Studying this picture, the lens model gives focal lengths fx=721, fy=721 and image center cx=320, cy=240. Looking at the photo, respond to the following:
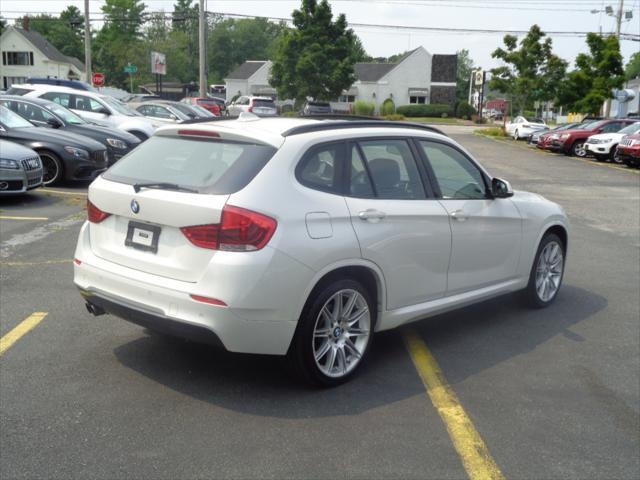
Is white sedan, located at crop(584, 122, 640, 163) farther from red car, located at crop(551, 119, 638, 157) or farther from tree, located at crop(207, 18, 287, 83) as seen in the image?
tree, located at crop(207, 18, 287, 83)

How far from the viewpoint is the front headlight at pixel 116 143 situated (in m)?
15.5

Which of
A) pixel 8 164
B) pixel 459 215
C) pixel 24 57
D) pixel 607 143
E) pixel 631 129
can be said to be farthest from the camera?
pixel 24 57

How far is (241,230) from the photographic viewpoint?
4105 millimetres

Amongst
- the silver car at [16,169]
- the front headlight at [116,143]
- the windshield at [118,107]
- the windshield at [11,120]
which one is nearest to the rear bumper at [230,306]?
the silver car at [16,169]

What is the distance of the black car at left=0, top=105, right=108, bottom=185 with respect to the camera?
1326 centimetres

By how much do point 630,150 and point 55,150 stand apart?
776 inches

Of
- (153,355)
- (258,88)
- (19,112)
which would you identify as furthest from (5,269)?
(258,88)

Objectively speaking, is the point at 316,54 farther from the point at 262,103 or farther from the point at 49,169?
the point at 49,169

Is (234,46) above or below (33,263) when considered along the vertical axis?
above

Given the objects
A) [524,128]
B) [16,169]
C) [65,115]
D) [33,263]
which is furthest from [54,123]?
[524,128]

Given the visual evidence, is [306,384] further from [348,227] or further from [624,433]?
[624,433]

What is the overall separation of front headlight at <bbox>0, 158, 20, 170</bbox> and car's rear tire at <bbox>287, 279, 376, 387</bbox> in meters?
8.28

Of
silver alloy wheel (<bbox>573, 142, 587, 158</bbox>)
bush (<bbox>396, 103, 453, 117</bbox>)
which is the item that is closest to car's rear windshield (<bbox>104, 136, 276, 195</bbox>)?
silver alloy wheel (<bbox>573, 142, 587, 158</bbox>)

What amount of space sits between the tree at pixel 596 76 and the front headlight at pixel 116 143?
34.0 metres
